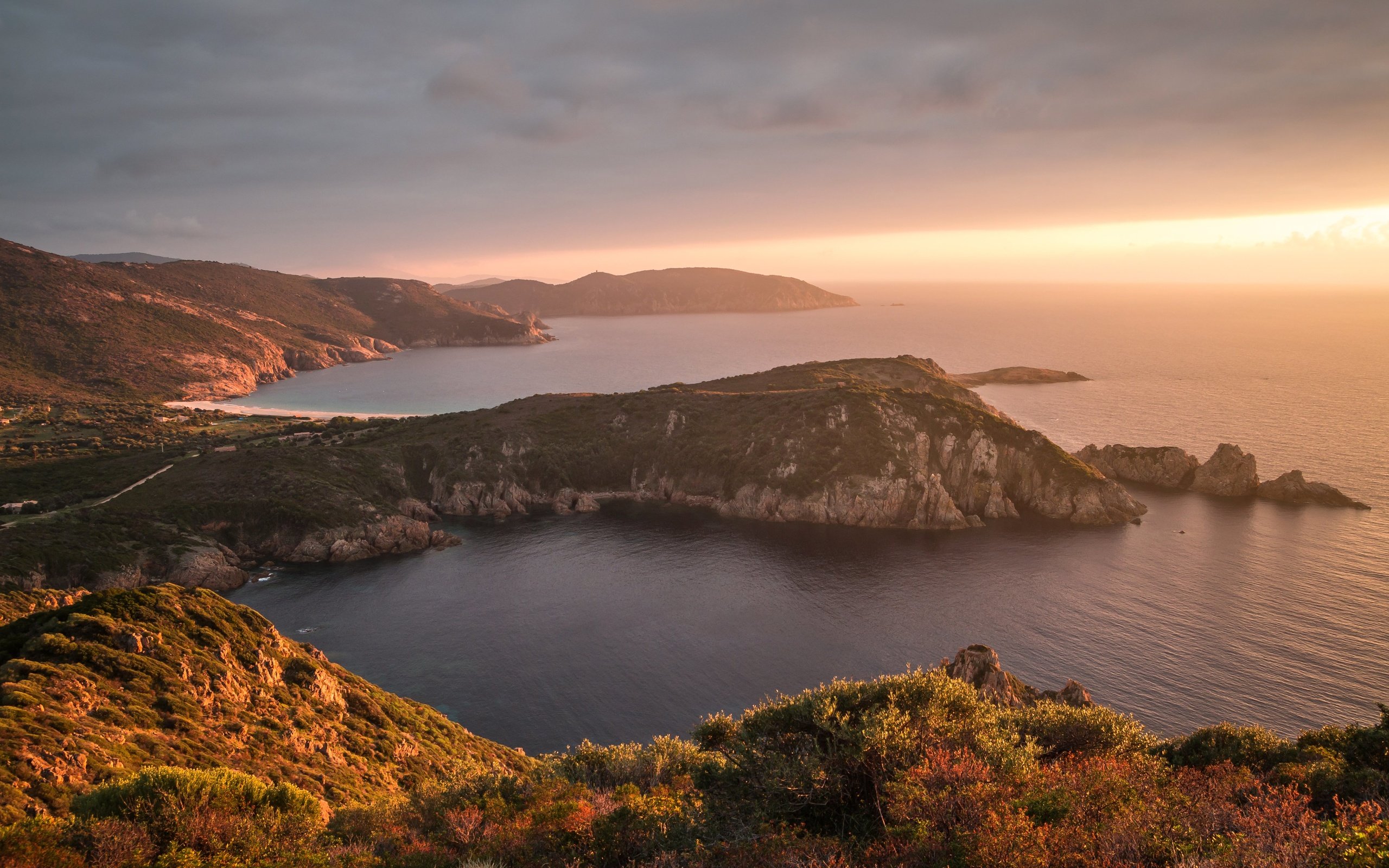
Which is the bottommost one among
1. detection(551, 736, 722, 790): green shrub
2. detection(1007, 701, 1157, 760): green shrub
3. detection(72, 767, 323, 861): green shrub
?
detection(551, 736, 722, 790): green shrub

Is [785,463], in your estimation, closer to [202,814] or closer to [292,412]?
[202,814]

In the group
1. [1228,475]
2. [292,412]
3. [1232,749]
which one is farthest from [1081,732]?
[292,412]

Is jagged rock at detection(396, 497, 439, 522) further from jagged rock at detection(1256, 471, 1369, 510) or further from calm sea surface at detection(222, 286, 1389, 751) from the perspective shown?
jagged rock at detection(1256, 471, 1369, 510)

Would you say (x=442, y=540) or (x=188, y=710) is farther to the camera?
(x=442, y=540)

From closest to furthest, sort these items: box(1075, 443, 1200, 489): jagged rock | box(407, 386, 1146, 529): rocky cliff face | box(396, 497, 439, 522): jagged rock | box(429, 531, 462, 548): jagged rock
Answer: box(429, 531, 462, 548): jagged rock, box(407, 386, 1146, 529): rocky cliff face, box(396, 497, 439, 522): jagged rock, box(1075, 443, 1200, 489): jagged rock

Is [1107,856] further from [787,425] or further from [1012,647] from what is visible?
[787,425]

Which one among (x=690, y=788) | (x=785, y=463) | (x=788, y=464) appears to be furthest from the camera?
(x=785, y=463)

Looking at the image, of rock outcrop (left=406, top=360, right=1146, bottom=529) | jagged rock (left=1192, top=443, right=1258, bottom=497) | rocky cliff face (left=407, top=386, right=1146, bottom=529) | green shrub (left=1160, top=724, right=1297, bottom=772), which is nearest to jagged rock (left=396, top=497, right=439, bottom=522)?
rock outcrop (left=406, top=360, right=1146, bottom=529)
